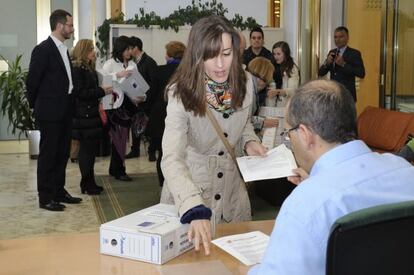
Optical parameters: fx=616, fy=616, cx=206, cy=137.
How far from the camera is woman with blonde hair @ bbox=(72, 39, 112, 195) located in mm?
5688

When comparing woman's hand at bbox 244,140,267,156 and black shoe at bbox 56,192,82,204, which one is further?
black shoe at bbox 56,192,82,204

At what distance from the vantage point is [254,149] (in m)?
2.44

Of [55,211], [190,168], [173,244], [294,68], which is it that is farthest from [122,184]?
[173,244]

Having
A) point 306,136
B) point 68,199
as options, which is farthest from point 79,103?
point 306,136

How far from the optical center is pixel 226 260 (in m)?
1.93

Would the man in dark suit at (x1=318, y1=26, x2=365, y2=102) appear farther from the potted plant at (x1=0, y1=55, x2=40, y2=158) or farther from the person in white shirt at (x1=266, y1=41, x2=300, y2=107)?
the potted plant at (x1=0, y1=55, x2=40, y2=158)

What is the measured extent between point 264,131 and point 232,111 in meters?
2.11

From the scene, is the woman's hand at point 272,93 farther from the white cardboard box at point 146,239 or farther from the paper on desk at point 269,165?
the white cardboard box at point 146,239

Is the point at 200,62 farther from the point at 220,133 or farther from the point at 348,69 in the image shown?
the point at 348,69

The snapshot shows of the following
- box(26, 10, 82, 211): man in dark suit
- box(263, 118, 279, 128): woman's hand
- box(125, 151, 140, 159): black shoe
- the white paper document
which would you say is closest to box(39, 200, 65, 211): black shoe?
box(26, 10, 82, 211): man in dark suit

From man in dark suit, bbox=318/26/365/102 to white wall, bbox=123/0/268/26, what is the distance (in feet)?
10.1

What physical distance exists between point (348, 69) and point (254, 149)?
17.0 feet

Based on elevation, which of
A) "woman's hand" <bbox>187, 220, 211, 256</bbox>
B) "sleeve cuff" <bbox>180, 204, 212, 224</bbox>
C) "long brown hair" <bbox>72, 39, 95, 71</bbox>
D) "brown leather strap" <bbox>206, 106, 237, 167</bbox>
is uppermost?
"long brown hair" <bbox>72, 39, 95, 71</bbox>

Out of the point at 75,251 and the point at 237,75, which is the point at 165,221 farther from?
the point at 237,75
